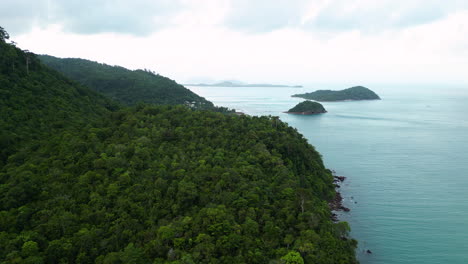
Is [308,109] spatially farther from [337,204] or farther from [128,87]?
[337,204]

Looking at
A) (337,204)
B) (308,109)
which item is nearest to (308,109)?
(308,109)

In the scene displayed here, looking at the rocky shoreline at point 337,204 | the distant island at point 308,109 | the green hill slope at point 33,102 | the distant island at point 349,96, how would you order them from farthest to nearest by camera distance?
1. the distant island at point 349,96
2. the distant island at point 308,109
3. the green hill slope at point 33,102
4. the rocky shoreline at point 337,204

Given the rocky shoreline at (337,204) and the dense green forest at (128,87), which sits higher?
the dense green forest at (128,87)

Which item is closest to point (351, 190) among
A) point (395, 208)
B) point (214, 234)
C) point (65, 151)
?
point (395, 208)

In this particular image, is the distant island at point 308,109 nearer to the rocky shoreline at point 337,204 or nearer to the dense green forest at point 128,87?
the dense green forest at point 128,87

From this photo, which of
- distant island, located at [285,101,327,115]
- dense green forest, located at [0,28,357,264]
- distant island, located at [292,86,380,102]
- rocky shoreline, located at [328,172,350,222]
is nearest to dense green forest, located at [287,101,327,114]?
distant island, located at [285,101,327,115]

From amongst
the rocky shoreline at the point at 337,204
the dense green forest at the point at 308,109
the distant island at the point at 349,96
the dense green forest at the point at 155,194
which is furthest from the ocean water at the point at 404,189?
the distant island at the point at 349,96

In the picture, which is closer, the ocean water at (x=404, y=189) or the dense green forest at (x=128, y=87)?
the ocean water at (x=404, y=189)

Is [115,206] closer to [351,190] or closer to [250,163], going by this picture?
[250,163]

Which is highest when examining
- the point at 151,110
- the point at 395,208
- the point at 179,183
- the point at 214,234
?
the point at 151,110
